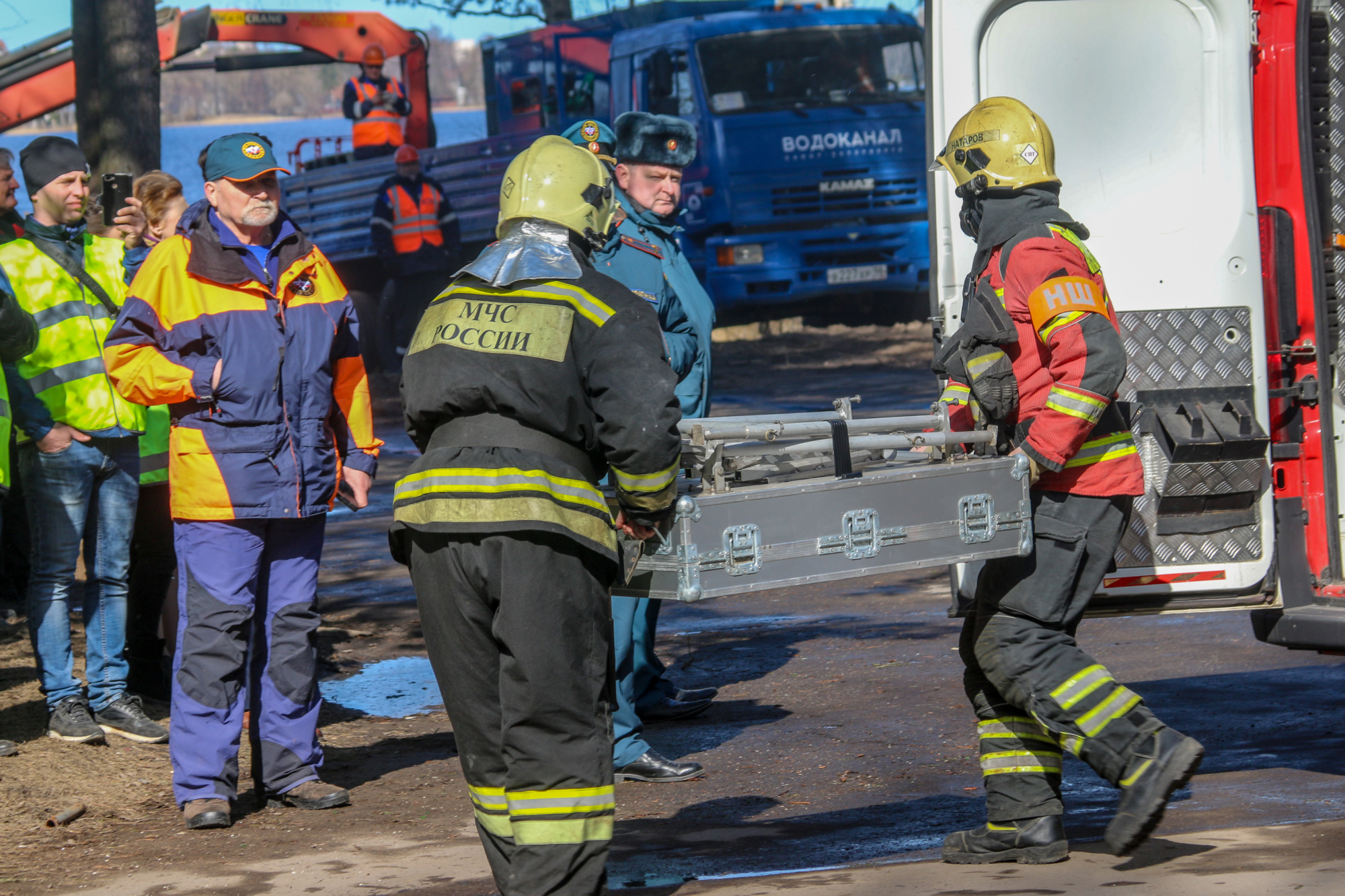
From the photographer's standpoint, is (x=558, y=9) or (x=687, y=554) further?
(x=558, y=9)

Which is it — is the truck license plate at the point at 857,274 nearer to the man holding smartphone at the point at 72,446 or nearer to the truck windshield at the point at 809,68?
the truck windshield at the point at 809,68

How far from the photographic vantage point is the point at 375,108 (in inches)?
792

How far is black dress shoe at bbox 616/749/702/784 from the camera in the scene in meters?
5.06

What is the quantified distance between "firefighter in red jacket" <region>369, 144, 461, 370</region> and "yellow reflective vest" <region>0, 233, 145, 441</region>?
11.4 metres

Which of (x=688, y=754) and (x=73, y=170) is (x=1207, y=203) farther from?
(x=73, y=170)

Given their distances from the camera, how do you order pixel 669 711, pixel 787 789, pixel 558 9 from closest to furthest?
1. pixel 787 789
2. pixel 669 711
3. pixel 558 9

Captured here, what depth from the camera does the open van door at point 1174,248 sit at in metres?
4.41

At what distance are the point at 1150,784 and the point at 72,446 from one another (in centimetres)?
376

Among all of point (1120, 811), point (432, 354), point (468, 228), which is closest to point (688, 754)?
point (1120, 811)

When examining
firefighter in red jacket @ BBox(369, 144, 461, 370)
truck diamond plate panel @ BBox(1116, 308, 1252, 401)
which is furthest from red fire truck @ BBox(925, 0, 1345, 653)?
firefighter in red jacket @ BBox(369, 144, 461, 370)

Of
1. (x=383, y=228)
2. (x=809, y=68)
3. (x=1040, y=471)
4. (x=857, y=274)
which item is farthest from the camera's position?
(x=383, y=228)

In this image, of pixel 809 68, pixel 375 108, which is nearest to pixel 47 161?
pixel 809 68

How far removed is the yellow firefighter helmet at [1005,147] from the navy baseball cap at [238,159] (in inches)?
83.9

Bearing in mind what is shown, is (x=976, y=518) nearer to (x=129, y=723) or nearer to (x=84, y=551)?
(x=129, y=723)
